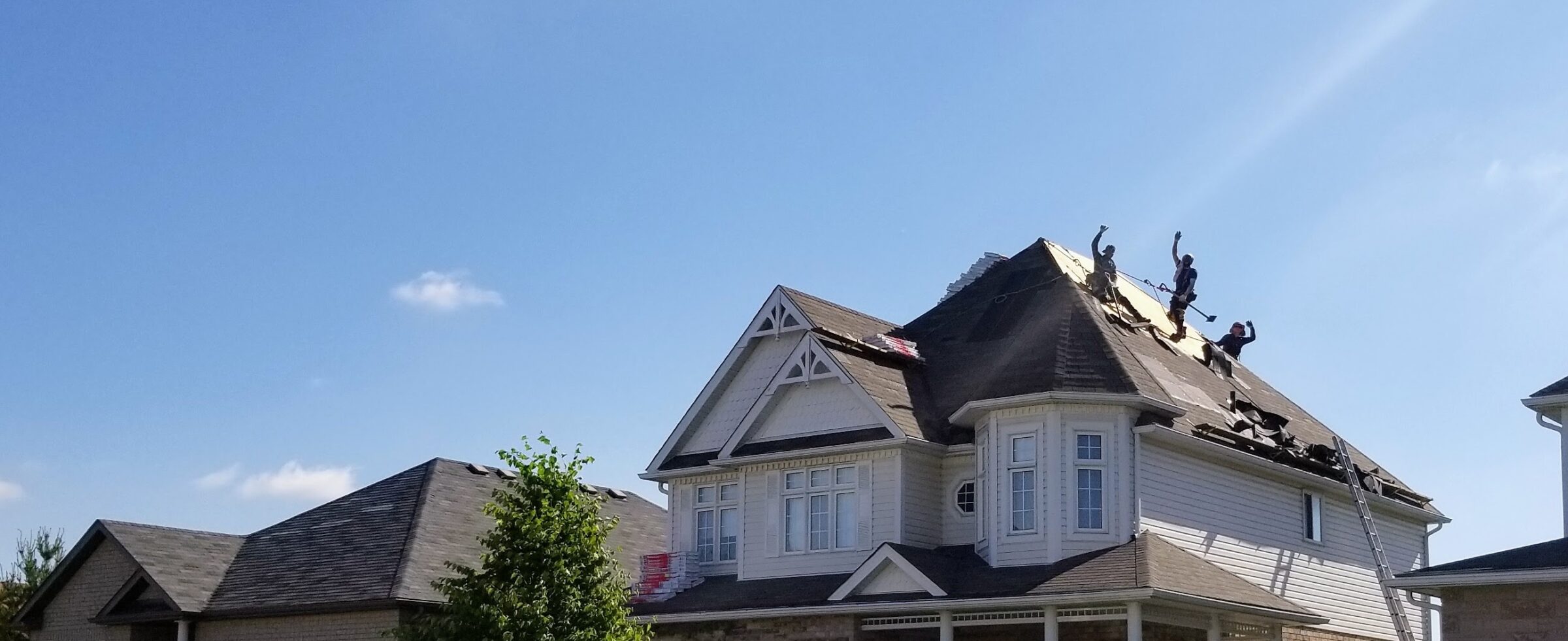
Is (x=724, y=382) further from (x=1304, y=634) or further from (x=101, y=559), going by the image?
(x=101, y=559)

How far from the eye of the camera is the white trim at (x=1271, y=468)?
27.7 m

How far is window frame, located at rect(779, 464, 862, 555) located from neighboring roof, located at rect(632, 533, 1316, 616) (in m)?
0.62

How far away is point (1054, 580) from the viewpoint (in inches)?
1017

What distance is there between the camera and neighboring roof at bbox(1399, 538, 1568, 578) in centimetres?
2177

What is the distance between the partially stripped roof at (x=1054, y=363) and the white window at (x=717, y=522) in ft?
2.31

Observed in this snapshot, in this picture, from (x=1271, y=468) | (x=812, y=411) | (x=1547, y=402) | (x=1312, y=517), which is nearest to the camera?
(x=1547, y=402)

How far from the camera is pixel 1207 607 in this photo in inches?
1004

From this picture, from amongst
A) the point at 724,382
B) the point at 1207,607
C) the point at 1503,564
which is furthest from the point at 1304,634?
the point at 724,382

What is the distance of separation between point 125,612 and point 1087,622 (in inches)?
797

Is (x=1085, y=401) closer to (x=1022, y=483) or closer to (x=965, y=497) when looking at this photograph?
(x=1022, y=483)

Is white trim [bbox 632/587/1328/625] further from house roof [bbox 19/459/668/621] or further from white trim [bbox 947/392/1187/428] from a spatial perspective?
house roof [bbox 19/459/668/621]

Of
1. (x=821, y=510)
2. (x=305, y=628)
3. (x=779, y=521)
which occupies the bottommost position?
(x=305, y=628)

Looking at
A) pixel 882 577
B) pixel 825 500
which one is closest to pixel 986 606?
pixel 882 577

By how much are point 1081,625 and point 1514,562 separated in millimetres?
6835
